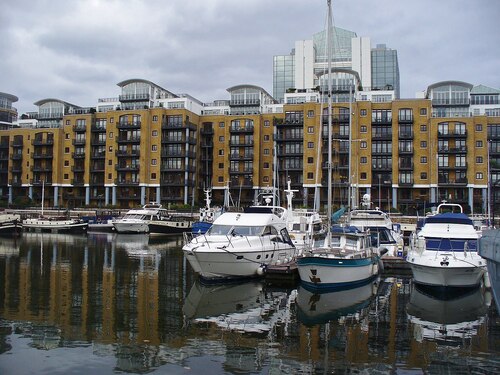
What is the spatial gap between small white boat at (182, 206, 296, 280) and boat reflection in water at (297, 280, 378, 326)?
118 inches

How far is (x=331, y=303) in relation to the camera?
19.5 metres

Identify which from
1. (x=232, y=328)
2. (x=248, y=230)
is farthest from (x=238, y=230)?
(x=232, y=328)

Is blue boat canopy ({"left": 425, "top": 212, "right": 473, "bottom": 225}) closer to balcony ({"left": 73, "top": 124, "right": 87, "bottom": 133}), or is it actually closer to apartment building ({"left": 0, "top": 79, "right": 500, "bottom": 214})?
apartment building ({"left": 0, "top": 79, "right": 500, "bottom": 214})

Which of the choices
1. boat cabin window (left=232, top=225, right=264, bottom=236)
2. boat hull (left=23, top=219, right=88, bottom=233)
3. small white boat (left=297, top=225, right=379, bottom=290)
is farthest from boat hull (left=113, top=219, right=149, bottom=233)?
small white boat (left=297, top=225, right=379, bottom=290)

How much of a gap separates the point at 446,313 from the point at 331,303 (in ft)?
13.9

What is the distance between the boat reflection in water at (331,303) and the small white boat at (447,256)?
2494 millimetres

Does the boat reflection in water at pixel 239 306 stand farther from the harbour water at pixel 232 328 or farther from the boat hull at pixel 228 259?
the boat hull at pixel 228 259

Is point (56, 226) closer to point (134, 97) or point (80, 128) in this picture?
point (80, 128)

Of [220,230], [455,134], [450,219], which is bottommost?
[220,230]

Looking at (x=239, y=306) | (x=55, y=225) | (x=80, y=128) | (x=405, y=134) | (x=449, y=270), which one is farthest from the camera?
(x=80, y=128)

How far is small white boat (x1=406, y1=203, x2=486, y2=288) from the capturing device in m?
21.5

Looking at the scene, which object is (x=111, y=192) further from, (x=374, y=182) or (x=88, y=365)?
(x=88, y=365)

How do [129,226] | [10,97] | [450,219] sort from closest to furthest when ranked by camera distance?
[450,219], [129,226], [10,97]

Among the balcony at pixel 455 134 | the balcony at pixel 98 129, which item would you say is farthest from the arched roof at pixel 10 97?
the balcony at pixel 455 134
